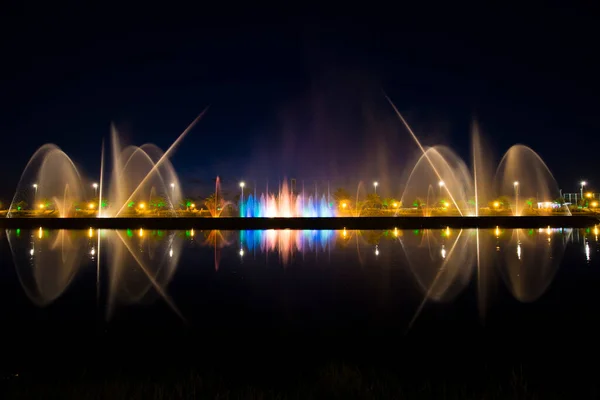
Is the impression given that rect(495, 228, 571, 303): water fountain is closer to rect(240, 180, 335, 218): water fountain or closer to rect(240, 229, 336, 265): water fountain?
rect(240, 229, 336, 265): water fountain

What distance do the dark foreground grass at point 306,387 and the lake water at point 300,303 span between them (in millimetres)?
858

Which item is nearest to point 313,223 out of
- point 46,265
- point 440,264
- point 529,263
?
point 440,264

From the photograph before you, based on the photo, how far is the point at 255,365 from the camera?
5.67 m

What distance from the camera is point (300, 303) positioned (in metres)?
9.02

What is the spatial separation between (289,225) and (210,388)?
82.2ft

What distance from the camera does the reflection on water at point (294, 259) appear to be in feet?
34.0

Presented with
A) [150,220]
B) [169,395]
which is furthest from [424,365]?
[150,220]

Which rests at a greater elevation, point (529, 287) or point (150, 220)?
point (150, 220)

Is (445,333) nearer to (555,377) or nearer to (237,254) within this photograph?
(555,377)

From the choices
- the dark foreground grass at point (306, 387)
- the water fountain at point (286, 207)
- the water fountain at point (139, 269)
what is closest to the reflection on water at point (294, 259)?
the water fountain at point (139, 269)

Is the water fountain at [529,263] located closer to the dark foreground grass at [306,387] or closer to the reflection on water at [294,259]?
the reflection on water at [294,259]

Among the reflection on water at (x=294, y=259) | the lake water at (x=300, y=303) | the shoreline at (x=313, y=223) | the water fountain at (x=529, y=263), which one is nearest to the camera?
the lake water at (x=300, y=303)

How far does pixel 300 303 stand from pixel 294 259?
6.19 metres

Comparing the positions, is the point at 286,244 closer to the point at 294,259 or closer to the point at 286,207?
the point at 294,259
